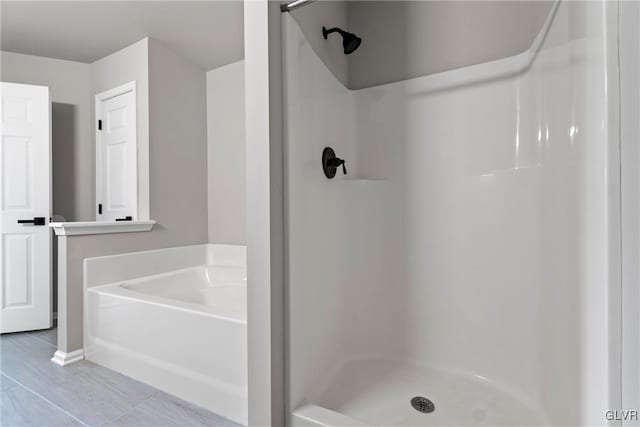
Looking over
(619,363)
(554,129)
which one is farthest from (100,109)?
(619,363)

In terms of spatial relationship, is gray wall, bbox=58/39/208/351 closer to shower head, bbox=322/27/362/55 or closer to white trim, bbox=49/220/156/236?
white trim, bbox=49/220/156/236

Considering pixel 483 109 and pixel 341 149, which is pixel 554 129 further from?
pixel 341 149

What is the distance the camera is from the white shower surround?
907 mm

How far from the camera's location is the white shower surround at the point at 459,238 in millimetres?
907

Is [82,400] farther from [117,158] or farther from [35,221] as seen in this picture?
[117,158]

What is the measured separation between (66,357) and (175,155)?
1693 millimetres

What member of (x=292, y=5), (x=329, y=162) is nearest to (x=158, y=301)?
(x=329, y=162)

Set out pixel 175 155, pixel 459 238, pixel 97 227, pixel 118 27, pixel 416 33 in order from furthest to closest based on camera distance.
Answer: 1. pixel 175 155
2. pixel 118 27
3. pixel 97 227
4. pixel 416 33
5. pixel 459 238

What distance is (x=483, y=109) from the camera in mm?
1643

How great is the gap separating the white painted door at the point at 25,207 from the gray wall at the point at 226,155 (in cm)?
127

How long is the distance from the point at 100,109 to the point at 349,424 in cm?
338

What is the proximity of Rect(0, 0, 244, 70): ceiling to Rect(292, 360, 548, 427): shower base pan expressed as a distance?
244cm

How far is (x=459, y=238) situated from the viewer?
170 cm

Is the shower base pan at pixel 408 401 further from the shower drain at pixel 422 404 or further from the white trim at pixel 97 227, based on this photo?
the white trim at pixel 97 227
